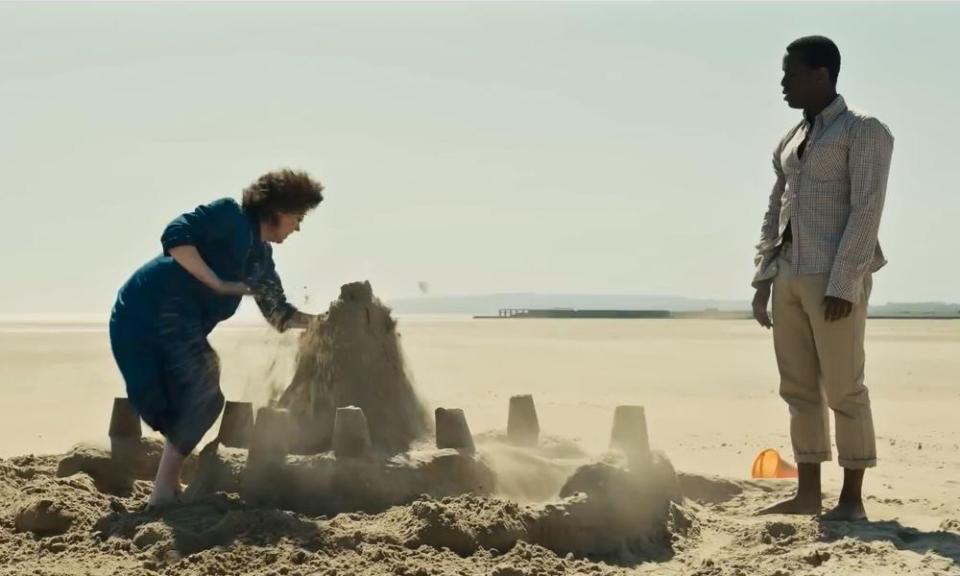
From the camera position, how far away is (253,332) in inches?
207

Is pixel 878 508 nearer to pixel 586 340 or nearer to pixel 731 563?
pixel 731 563

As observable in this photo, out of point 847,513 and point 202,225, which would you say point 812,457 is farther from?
point 202,225

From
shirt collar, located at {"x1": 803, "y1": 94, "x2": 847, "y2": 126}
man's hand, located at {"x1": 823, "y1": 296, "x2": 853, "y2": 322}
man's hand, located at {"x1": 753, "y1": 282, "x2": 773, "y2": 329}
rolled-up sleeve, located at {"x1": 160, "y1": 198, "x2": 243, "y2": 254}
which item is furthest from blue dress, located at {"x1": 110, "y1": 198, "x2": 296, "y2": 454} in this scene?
shirt collar, located at {"x1": 803, "y1": 94, "x2": 847, "y2": 126}

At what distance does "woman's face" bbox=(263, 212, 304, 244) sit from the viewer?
4703 millimetres

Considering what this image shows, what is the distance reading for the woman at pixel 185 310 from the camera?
4.51 meters

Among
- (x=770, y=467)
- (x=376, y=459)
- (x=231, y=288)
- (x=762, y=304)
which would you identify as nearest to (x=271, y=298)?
(x=231, y=288)

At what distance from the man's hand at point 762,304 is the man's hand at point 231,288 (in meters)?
2.31

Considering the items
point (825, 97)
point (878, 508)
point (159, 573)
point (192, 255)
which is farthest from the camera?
point (878, 508)

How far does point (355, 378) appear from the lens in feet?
15.8

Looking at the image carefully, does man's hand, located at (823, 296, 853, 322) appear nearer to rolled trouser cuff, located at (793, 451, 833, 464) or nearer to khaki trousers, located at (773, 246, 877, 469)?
khaki trousers, located at (773, 246, 877, 469)

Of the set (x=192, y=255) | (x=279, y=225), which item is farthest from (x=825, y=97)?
(x=192, y=255)

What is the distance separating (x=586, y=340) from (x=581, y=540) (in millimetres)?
21754

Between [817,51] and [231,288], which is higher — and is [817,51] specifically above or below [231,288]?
above

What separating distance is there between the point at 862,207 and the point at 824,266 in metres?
0.30
